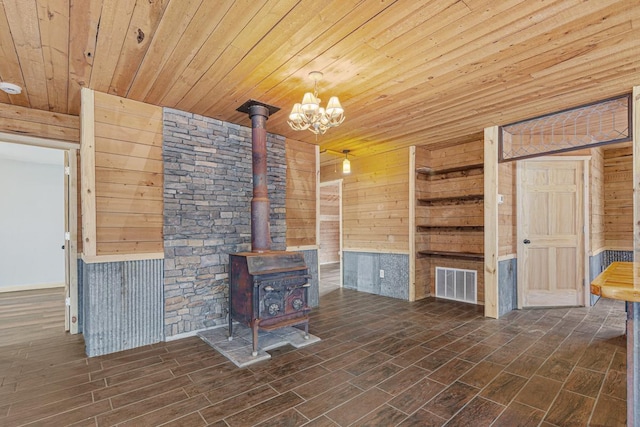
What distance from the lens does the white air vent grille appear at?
187 inches

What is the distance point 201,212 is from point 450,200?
3737mm

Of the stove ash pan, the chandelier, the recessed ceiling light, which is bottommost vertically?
the stove ash pan

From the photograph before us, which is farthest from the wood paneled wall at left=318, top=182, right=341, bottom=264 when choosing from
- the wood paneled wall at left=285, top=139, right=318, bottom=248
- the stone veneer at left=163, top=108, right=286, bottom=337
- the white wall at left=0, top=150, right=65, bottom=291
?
the white wall at left=0, top=150, right=65, bottom=291

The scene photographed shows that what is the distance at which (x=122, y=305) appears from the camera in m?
3.04

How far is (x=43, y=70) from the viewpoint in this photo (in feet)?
8.44

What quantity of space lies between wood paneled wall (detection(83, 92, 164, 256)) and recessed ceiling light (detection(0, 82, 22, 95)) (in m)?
0.66

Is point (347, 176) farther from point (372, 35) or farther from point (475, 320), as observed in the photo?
point (372, 35)

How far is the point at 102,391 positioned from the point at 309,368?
5.06ft

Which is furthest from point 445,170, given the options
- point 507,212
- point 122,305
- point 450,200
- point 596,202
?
point 122,305

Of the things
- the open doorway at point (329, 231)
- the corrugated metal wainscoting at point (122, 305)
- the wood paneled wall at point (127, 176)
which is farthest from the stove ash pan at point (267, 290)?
the open doorway at point (329, 231)

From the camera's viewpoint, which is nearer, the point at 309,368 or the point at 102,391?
the point at 102,391

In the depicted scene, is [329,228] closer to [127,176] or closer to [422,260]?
[422,260]

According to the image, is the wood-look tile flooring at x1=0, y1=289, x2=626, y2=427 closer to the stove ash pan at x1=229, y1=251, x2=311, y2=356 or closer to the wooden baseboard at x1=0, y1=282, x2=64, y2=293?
the stove ash pan at x1=229, y1=251, x2=311, y2=356

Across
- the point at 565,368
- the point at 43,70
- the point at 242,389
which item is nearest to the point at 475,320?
the point at 565,368
